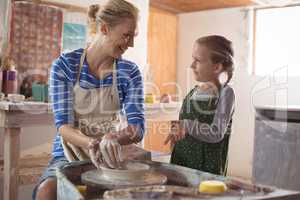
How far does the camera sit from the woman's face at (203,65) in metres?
1.55

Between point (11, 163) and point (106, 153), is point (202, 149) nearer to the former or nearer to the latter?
point (106, 153)

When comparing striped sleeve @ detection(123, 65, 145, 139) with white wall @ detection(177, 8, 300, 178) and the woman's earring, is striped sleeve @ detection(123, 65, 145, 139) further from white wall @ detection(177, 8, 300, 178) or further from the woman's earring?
white wall @ detection(177, 8, 300, 178)

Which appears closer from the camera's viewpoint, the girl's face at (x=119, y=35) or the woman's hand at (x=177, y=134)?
the girl's face at (x=119, y=35)

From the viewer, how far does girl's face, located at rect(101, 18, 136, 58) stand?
4.45 ft

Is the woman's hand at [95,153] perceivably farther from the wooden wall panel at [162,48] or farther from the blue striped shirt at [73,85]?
the wooden wall panel at [162,48]

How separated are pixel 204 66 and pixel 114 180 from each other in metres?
0.78

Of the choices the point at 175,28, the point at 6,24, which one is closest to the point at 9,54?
the point at 6,24

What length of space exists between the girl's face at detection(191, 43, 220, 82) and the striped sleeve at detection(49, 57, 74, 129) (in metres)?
0.55

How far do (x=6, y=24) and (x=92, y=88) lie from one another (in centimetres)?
103

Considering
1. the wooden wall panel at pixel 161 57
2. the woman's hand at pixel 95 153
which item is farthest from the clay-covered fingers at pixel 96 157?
the wooden wall panel at pixel 161 57

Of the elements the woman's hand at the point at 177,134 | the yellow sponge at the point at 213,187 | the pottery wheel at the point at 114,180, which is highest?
the woman's hand at the point at 177,134

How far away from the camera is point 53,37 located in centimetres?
236

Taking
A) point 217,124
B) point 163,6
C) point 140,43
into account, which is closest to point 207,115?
point 217,124

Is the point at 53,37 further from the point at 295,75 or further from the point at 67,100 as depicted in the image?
the point at 295,75
